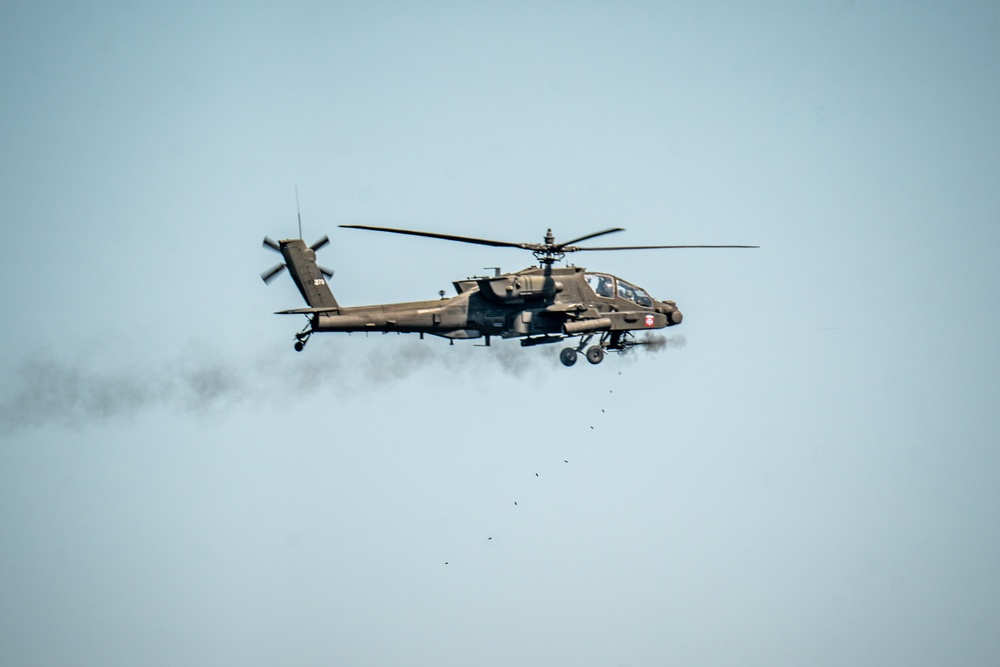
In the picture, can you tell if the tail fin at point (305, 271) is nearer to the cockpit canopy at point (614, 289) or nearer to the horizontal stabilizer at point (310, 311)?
the horizontal stabilizer at point (310, 311)

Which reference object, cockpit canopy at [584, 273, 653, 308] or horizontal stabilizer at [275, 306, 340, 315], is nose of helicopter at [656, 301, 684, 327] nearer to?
cockpit canopy at [584, 273, 653, 308]

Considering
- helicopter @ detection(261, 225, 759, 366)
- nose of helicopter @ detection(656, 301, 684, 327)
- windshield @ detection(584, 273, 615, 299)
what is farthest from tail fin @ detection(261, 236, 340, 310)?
nose of helicopter @ detection(656, 301, 684, 327)

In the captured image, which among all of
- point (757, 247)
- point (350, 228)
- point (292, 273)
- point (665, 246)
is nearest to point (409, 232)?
point (350, 228)

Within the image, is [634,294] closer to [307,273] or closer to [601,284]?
[601,284]

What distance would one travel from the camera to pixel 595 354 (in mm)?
52688

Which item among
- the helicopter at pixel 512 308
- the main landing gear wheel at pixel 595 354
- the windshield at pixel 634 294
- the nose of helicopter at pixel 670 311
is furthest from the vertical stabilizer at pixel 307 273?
the nose of helicopter at pixel 670 311

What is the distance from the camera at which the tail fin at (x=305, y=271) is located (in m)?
49.9

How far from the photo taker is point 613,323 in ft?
174

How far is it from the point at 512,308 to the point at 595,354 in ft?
12.9

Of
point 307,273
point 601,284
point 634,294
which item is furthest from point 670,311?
point 307,273

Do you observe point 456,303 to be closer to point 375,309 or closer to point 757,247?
point 375,309

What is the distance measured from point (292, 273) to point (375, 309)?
137 inches

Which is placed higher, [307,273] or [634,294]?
[307,273]

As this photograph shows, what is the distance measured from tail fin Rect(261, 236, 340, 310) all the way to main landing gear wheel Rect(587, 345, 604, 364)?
9.83 meters
